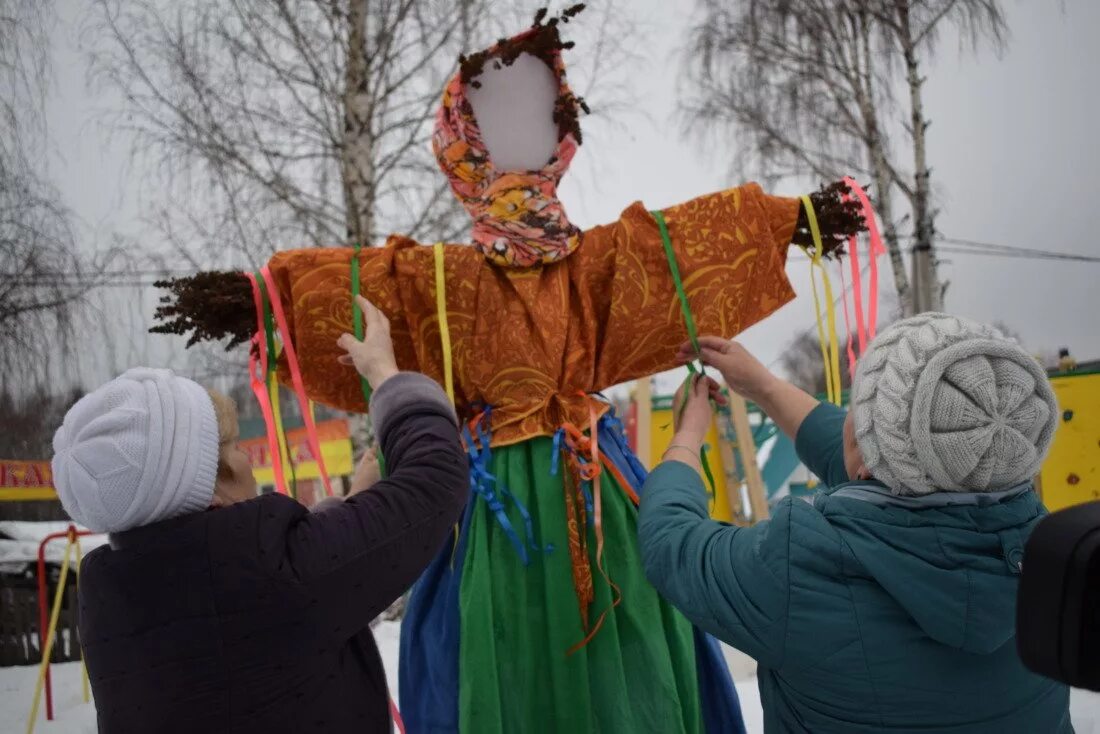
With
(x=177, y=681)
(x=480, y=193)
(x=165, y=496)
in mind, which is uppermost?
(x=480, y=193)

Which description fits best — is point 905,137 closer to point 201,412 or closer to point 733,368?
point 733,368

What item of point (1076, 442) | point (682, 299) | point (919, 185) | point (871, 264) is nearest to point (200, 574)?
point (682, 299)

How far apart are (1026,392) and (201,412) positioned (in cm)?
84

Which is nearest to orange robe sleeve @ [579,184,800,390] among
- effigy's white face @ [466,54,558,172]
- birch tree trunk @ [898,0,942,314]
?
effigy's white face @ [466,54,558,172]

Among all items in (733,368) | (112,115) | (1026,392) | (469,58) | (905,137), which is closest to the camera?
(1026,392)

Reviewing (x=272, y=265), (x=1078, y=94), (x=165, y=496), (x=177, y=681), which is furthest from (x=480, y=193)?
(x=1078, y=94)

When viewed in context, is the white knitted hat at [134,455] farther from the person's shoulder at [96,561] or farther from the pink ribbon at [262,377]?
the pink ribbon at [262,377]

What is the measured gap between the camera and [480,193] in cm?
137

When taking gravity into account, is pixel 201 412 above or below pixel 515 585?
above

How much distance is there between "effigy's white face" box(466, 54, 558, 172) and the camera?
4.40ft

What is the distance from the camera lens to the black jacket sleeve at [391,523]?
77cm

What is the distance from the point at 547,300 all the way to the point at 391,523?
0.57 metres

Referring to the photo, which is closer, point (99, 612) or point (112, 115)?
point (99, 612)

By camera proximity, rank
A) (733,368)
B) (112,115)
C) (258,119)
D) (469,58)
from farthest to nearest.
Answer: (258,119), (112,115), (469,58), (733,368)
